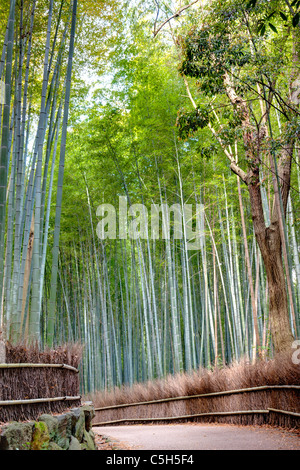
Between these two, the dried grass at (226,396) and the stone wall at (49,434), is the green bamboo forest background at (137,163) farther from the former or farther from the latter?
the stone wall at (49,434)

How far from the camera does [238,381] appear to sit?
206 inches

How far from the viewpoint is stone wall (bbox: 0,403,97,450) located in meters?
2.29

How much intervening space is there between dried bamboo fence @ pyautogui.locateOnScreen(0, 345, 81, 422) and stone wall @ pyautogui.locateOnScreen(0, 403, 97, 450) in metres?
0.13

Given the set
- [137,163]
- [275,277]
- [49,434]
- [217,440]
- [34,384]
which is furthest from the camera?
[137,163]

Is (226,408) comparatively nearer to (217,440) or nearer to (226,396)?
(226,396)

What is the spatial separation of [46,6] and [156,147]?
3712 mm

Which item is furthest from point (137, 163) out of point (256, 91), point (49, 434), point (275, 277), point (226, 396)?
point (49, 434)

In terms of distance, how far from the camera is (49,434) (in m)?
2.55

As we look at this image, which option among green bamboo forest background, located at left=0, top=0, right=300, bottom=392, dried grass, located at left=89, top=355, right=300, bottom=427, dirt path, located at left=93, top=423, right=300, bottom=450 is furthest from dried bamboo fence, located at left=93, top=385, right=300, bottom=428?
green bamboo forest background, located at left=0, top=0, right=300, bottom=392

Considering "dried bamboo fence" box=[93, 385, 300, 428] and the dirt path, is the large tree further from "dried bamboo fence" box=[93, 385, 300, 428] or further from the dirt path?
the dirt path

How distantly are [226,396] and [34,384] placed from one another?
3092 millimetres

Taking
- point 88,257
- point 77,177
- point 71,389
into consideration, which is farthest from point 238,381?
point 88,257

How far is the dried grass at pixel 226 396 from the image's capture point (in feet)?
14.2
